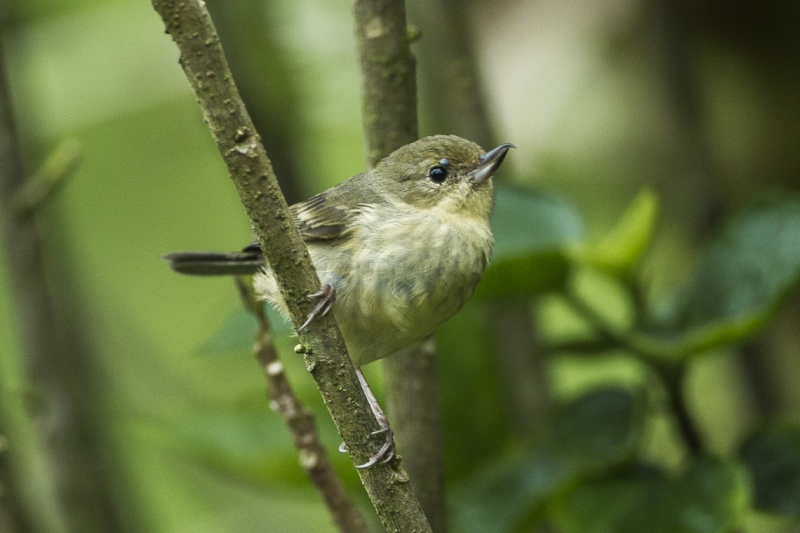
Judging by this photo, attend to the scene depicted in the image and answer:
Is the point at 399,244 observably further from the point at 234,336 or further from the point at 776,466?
the point at 776,466

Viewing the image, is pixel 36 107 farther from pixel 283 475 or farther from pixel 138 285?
pixel 283 475

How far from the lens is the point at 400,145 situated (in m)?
1.87

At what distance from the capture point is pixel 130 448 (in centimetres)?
419

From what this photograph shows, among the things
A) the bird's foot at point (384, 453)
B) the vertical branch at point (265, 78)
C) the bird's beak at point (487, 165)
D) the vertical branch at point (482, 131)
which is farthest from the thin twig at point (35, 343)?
the vertical branch at point (482, 131)

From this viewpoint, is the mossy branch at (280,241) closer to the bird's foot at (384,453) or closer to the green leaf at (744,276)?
the bird's foot at (384,453)

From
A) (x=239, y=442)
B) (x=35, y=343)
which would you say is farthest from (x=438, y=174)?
(x=35, y=343)

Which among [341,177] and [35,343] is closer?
[35,343]

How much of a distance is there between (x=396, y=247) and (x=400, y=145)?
26 cm

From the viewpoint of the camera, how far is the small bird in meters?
1.69

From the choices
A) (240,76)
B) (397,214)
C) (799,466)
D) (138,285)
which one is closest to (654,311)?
(799,466)

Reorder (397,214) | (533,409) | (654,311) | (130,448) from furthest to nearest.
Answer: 1. (130,448)
2. (533,409)
3. (654,311)
4. (397,214)

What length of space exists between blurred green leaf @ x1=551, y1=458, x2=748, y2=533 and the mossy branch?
2.51 ft

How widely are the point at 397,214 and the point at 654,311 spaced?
1063 mm

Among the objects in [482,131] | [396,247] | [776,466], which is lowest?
[776,466]
